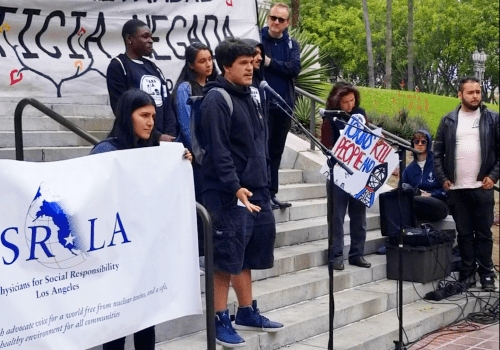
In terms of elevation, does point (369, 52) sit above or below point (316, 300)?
above

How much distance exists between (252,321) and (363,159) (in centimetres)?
179

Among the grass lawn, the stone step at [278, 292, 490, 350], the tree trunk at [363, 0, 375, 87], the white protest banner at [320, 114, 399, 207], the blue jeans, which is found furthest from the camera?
the tree trunk at [363, 0, 375, 87]

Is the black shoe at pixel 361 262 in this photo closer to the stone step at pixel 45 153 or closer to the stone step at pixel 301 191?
the stone step at pixel 301 191

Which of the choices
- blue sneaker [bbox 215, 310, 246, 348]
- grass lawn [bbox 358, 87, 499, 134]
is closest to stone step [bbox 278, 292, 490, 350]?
blue sneaker [bbox 215, 310, 246, 348]

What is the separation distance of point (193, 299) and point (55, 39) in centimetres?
264

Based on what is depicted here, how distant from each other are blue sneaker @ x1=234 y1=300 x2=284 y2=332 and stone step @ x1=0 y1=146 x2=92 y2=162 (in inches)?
99.1

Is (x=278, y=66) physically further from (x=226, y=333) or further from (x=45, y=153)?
(x=226, y=333)

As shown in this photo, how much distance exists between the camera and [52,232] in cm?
383

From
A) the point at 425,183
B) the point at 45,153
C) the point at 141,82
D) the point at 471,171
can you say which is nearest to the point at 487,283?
the point at 471,171

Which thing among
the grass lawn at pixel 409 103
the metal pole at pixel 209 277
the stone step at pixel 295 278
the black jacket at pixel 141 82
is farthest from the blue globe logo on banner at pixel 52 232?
the grass lawn at pixel 409 103

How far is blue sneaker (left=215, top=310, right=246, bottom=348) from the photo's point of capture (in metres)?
5.25

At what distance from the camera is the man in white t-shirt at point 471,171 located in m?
7.74

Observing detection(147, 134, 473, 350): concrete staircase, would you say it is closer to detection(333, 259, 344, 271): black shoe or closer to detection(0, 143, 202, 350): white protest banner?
detection(333, 259, 344, 271): black shoe

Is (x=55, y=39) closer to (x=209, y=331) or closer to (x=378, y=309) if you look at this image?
(x=209, y=331)
